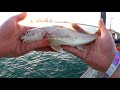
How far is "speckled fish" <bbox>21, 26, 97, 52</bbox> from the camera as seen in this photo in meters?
5.48

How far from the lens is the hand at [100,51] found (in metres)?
5.18

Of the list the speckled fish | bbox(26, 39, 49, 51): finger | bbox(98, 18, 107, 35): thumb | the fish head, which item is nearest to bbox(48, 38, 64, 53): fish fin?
the speckled fish

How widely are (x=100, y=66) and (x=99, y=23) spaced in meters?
0.90

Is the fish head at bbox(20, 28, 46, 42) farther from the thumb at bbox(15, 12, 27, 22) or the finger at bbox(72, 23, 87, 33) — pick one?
the finger at bbox(72, 23, 87, 33)

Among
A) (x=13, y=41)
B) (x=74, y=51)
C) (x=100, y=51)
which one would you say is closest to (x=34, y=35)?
(x=13, y=41)

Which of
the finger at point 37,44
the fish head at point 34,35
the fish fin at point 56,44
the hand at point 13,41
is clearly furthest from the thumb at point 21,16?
the fish fin at point 56,44

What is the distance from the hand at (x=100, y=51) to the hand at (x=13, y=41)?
721 mm

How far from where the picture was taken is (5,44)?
18.1 feet

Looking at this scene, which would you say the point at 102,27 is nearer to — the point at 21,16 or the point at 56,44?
the point at 56,44

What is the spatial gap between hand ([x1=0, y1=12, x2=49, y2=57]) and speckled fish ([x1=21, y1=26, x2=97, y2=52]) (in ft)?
0.43

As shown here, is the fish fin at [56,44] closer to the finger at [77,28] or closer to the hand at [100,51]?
the hand at [100,51]

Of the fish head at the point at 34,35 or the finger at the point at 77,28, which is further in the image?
the finger at the point at 77,28
